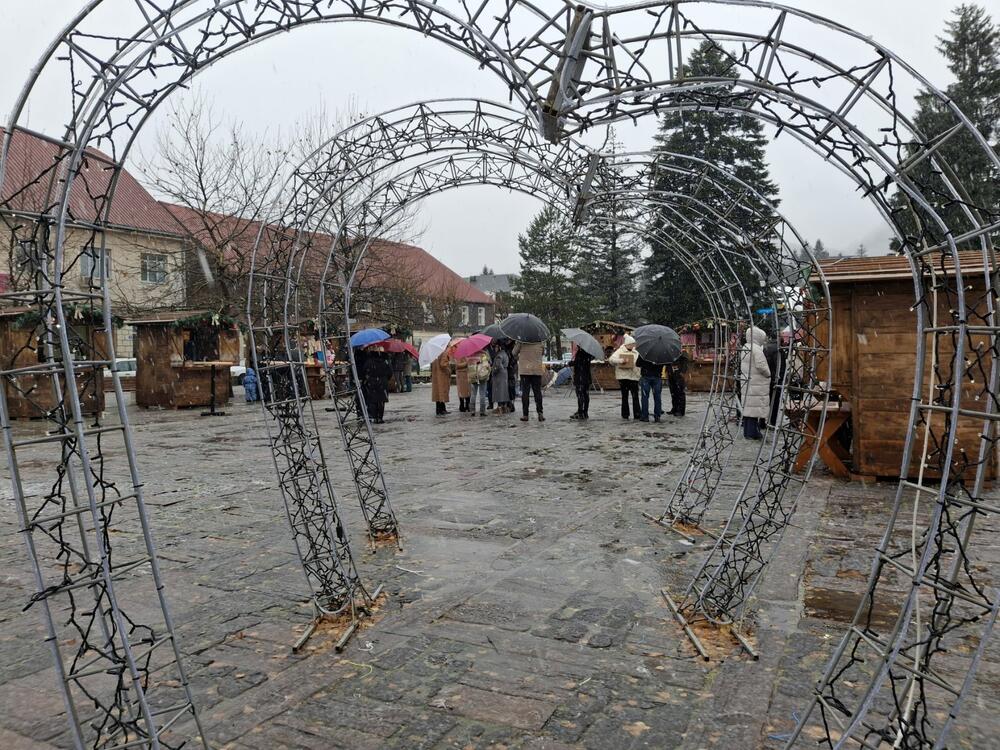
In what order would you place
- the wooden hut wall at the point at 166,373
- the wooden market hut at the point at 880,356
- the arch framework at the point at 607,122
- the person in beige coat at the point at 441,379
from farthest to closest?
the wooden hut wall at the point at 166,373, the person in beige coat at the point at 441,379, the wooden market hut at the point at 880,356, the arch framework at the point at 607,122

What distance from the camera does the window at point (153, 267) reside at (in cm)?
2498

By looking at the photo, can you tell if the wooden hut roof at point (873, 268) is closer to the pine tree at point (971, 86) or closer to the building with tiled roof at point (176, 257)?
the building with tiled roof at point (176, 257)

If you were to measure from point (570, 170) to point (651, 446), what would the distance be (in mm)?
7331

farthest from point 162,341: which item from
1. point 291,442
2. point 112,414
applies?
point 291,442

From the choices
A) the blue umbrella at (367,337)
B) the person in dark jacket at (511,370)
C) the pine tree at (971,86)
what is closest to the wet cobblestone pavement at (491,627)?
the blue umbrella at (367,337)

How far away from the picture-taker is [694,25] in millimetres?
3123

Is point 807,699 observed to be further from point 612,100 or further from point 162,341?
point 162,341

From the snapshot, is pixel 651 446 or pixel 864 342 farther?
pixel 651 446

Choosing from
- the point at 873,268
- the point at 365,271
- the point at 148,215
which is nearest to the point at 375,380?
the point at 365,271

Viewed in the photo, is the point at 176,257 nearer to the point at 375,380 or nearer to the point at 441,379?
the point at 441,379

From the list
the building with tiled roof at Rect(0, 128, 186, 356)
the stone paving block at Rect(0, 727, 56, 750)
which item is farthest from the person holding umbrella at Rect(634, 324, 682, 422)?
the building with tiled roof at Rect(0, 128, 186, 356)

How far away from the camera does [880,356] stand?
28.8 feet

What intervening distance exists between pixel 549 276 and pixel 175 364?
86.7 feet

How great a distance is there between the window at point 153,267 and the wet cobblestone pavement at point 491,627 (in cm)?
1730
